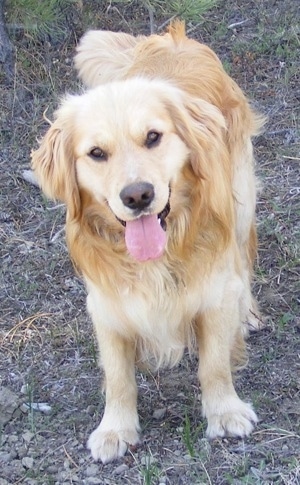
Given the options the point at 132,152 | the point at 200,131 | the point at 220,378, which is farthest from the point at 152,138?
the point at 220,378

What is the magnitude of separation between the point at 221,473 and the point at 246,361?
741 mm

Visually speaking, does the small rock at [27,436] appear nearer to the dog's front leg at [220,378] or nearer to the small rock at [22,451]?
the small rock at [22,451]

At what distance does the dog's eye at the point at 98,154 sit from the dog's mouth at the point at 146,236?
239mm

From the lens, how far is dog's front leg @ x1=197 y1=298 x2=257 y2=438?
11.6ft

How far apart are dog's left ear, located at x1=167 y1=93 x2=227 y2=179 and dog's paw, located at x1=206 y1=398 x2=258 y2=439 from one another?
982mm

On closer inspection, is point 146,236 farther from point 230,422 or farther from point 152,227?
point 230,422

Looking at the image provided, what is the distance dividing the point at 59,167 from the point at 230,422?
4.03ft

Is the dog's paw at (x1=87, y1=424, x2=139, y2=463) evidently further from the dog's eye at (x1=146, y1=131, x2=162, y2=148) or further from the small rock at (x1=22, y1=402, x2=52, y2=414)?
the dog's eye at (x1=146, y1=131, x2=162, y2=148)

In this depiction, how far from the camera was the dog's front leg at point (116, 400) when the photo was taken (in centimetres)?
353

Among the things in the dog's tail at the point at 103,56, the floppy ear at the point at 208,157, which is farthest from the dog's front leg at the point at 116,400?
the dog's tail at the point at 103,56

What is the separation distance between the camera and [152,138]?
3189 mm

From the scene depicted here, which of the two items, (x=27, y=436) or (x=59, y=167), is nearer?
(x=59, y=167)

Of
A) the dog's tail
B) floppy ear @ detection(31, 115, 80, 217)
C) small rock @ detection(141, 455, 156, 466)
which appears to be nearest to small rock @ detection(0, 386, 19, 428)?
small rock @ detection(141, 455, 156, 466)

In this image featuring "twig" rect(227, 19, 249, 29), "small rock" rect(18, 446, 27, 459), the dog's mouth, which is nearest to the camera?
the dog's mouth
